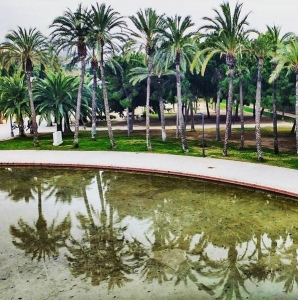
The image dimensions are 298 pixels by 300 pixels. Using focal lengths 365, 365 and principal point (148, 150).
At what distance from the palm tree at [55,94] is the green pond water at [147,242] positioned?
19.0m

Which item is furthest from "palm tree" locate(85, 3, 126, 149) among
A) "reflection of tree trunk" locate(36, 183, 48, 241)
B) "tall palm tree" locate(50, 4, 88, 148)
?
"reflection of tree trunk" locate(36, 183, 48, 241)

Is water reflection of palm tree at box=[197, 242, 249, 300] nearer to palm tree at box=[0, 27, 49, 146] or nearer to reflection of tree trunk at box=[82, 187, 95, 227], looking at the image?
reflection of tree trunk at box=[82, 187, 95, 227]

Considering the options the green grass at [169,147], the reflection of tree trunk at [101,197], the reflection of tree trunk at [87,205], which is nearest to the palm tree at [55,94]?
the green grass at [169,147]

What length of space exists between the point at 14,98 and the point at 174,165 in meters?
22.4

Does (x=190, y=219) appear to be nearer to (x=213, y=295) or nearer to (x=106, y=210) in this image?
(x=106, y=210)

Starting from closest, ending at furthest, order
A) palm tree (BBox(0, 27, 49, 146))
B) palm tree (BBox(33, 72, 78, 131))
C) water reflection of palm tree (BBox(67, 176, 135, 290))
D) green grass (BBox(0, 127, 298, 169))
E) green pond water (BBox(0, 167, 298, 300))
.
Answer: green pond water (BBox(0, 167, 298, 300)) → water reflection of palm tree (BBox(67, 176, 135, 290)) → green grass (BBox(0, 127, 298, 169)) → palm tree (BBox(0, 27, 49, 146)) → palm tree (BBox(33, 72, 78, 131))

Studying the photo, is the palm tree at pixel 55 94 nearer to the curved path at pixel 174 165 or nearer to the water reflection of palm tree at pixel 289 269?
the curved path at pixel 174 165

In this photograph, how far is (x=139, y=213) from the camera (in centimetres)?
1552

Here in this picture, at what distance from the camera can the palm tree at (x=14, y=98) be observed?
1501 inches

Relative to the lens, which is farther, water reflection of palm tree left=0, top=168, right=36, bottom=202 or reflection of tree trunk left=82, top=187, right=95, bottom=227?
water reflection of palm tree left=0, top=168, right=36, bottom=202

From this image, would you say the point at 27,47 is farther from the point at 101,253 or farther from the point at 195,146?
the point at 101,253

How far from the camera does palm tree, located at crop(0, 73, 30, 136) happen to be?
38.1m

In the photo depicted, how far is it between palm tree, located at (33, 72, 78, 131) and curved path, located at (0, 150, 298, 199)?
8673mm

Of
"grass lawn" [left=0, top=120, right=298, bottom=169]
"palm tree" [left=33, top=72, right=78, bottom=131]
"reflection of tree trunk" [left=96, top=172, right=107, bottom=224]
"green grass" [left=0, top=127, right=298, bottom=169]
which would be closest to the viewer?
"reflection of tree trunk" [left=96, top=172, right=107, bottom=224]
